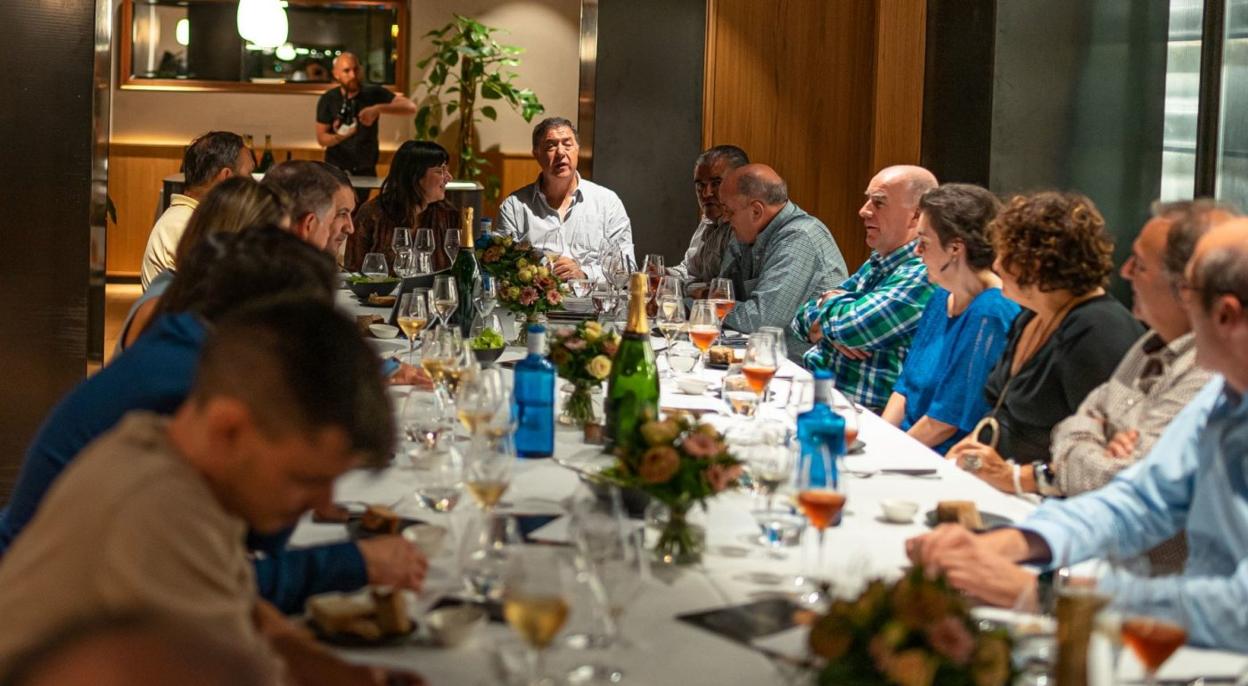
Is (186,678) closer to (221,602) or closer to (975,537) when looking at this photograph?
(221,602)

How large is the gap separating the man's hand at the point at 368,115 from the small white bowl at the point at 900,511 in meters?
8.88

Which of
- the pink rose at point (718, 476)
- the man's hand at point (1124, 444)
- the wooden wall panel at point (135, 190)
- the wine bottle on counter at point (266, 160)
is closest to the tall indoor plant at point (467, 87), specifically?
the wooden wall panel at point (135, 190)

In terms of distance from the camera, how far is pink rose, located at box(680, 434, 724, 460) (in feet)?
6.79

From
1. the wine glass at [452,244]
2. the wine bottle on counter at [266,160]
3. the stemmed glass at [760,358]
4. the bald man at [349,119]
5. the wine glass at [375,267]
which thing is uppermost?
the bald man at [349,119]

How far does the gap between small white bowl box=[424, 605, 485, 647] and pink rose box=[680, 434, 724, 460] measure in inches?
17.1

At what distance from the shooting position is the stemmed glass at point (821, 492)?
1.99 metres

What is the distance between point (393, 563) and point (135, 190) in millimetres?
10405

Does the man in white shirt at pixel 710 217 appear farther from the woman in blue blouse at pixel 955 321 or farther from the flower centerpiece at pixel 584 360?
the flower centerpiece at pixel 584 360

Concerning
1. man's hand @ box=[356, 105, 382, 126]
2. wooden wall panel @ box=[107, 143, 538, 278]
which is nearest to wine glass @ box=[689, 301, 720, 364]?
man's hand @ box=[356, 105, 382, 126]

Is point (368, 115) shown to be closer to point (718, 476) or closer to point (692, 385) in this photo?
point (692, 385)

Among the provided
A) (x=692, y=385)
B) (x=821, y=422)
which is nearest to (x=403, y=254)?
(x=692, y=385)

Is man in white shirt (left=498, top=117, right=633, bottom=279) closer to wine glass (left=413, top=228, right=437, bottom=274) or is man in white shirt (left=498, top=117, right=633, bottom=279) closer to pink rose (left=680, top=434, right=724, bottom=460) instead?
wine glass (left=413, top=228, right=437, bottom=274)

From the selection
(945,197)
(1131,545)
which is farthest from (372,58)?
(1131,545)

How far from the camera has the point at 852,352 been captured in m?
4.62
